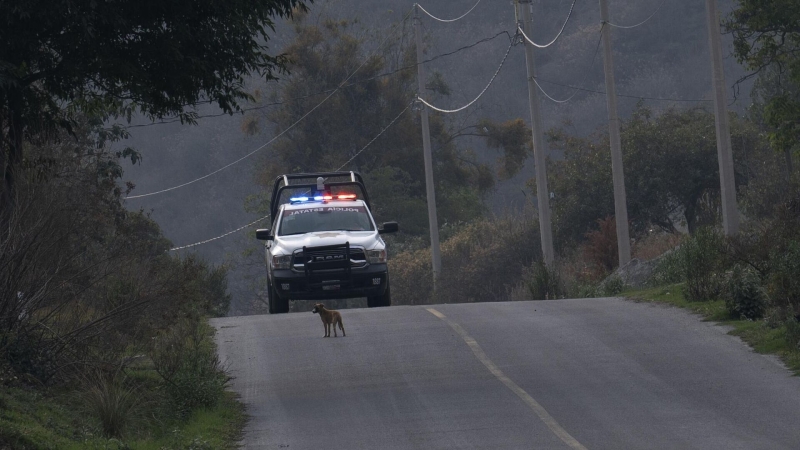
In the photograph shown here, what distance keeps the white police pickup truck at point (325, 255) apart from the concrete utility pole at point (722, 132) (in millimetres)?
8682

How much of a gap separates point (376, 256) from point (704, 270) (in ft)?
18.2

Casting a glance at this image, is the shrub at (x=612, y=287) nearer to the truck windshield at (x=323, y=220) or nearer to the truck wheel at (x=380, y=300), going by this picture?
the truck wheel at (x=380, y=300)

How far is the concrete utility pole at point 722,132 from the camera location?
25625 millimetres

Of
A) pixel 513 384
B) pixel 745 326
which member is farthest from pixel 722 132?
pixel 513 384

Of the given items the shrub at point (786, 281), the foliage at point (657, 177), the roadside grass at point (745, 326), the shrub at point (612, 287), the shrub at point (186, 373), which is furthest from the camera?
the foliage at point (657, 177)

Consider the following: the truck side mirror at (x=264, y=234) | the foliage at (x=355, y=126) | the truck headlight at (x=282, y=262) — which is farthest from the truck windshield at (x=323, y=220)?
the foliage at (x=355, y=126)

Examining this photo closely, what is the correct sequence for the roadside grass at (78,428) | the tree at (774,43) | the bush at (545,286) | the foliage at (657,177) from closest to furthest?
the roadside grass at (78,428)
the bush at (545,286)
the tree at (774,43)
the foliage at (657,177)

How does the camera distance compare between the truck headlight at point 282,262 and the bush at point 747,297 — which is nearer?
the bush at point 747,297

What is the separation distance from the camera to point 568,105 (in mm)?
102750

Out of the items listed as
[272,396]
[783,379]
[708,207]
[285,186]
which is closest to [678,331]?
[783,379]

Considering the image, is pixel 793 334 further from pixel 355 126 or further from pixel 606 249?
pixel 355 126

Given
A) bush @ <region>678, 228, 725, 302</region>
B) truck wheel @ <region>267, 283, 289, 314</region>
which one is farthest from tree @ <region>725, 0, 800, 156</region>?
truck wheel @ <region>267, 283, 289, 314</region>

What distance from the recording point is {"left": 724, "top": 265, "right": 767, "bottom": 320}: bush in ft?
52.1

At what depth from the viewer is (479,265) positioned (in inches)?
1972
